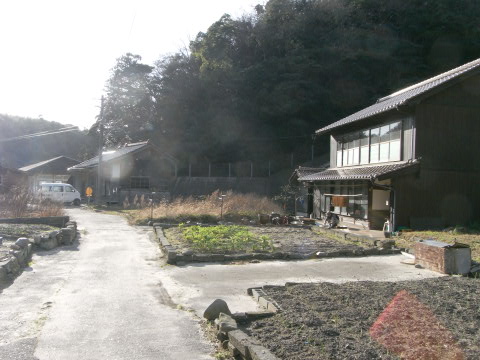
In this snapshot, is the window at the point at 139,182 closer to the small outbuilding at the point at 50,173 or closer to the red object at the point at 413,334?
the small outbuilding at the point at 50,173

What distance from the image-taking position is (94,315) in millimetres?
6445

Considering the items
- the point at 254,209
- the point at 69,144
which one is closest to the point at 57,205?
the point at 254,209

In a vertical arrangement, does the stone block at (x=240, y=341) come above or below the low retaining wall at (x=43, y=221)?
below

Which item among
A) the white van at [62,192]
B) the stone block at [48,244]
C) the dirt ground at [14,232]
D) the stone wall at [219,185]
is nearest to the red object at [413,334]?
the dirt ground at [14,232]

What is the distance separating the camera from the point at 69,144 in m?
74.0

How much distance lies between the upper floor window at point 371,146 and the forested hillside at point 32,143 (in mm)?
52503

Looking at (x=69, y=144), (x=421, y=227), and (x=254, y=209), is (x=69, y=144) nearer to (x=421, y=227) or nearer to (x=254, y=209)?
(x=254, y=209)

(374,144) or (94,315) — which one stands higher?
(374,144)

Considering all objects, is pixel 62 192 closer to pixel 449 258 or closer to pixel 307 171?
pixel 307 171

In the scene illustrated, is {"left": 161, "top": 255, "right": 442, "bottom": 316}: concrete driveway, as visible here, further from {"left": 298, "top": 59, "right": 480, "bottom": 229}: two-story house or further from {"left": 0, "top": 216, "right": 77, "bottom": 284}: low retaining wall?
{"left": 298, "top": 59, "right": 480, "bottom": 229}: two-story house

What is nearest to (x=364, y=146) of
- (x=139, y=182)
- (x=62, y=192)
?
(x=139, y=182)

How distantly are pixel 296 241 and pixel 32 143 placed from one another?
220 ft

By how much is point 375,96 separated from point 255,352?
3726 cm

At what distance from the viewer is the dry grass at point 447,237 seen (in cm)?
1277
